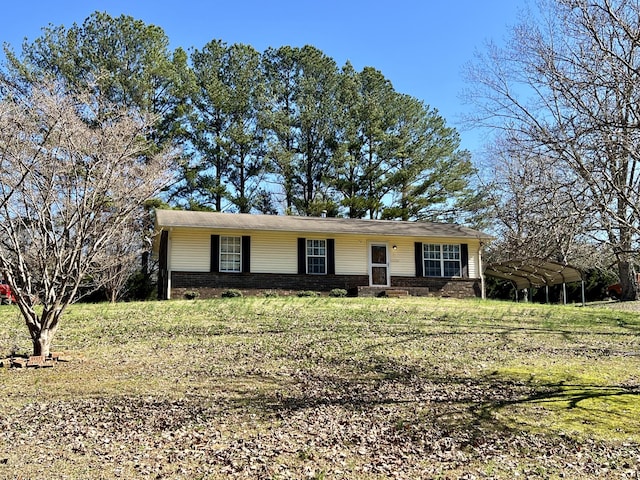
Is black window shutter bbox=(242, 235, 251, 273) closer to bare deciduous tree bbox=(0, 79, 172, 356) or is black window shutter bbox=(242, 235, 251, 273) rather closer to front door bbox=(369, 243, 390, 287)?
front door bbox=(369, 243, 390, 287)

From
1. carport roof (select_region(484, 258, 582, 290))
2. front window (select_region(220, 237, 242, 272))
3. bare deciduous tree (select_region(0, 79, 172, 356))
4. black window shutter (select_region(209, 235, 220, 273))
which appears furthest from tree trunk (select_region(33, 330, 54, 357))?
carport roof (select_region(484, 258, 582, 290))

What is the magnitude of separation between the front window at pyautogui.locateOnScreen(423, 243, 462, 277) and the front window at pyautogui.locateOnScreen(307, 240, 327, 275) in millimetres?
3921

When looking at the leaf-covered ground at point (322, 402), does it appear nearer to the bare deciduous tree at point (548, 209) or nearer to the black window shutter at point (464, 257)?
the bare deciduous tree at point (548, 209)

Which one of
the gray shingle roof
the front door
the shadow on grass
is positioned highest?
the gray shingle roof

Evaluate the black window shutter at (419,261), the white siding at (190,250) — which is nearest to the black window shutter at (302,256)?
the white siding at (190,250)

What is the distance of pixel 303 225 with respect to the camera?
20.7m

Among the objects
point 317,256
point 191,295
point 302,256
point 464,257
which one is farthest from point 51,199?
point 464,257

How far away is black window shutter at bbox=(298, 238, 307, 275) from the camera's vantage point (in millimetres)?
20062

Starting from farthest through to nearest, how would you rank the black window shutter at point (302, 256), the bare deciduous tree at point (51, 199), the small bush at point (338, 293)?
the black window shutter at point (302, 256), the small bush at point (338, 293), the bare deciduous tree at point (51, 199)

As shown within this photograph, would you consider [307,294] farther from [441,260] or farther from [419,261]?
[441,260]

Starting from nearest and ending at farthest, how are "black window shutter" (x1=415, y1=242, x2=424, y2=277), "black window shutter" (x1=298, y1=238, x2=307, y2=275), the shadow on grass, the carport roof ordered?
1. the shadow on grass
2. the carport roof
3. "black window shutter" (x1=298, y1=238, x2=307, y2=275)
4. "black window shutter" (x1=415, y1=242, x2=424, y2=277)

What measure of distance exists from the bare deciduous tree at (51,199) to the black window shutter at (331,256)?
1146 centimetres

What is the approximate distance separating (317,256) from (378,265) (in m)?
2.35

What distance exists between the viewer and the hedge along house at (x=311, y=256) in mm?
18766
